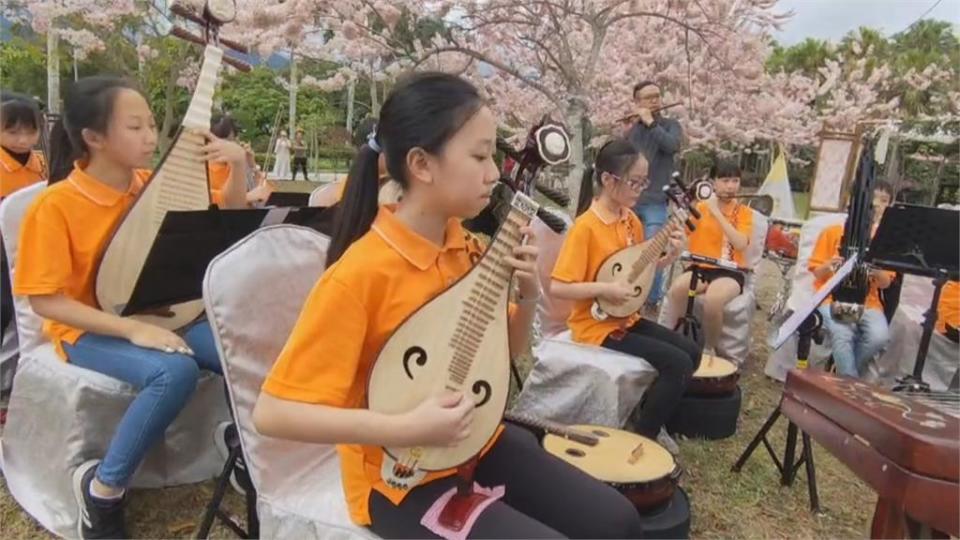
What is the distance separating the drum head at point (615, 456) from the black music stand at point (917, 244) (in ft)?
3.40

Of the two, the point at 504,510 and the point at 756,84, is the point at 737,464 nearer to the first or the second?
the point at 504,510

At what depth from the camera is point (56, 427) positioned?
2496mm

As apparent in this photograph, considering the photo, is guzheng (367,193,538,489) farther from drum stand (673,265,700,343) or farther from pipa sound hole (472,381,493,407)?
drum stand (673,265,700,343)

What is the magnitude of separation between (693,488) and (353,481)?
2.17m

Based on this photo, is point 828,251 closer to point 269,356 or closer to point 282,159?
point 269,356

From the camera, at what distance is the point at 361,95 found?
1018 inches

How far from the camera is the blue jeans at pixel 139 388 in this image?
227 centimetres

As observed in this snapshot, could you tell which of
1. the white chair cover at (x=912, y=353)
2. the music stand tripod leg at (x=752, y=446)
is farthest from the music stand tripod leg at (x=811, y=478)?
the white chair cover at (x=912, y=353)

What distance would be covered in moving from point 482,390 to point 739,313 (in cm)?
392

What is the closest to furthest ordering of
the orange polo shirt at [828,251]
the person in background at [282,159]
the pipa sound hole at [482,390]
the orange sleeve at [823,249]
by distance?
the pipa sound hole at [482,390]
the orange polo shirt at [828,251]
the orange sleeve at [823,249]
the person in background at [282,159]

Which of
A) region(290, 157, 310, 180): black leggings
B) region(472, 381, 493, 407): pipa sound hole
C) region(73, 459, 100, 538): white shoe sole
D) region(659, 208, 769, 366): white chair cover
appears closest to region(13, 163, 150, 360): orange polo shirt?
region(73, 459, 100, 538): white shoe sole

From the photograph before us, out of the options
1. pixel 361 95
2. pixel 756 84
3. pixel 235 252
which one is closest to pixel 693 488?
pixel 235 252

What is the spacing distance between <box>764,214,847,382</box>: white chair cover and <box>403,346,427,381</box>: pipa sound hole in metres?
4.01

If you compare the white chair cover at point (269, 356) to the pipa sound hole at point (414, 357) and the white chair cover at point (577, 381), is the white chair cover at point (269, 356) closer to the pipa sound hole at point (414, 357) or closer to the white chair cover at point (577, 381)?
the pipa sound hole at point (414, 357)
